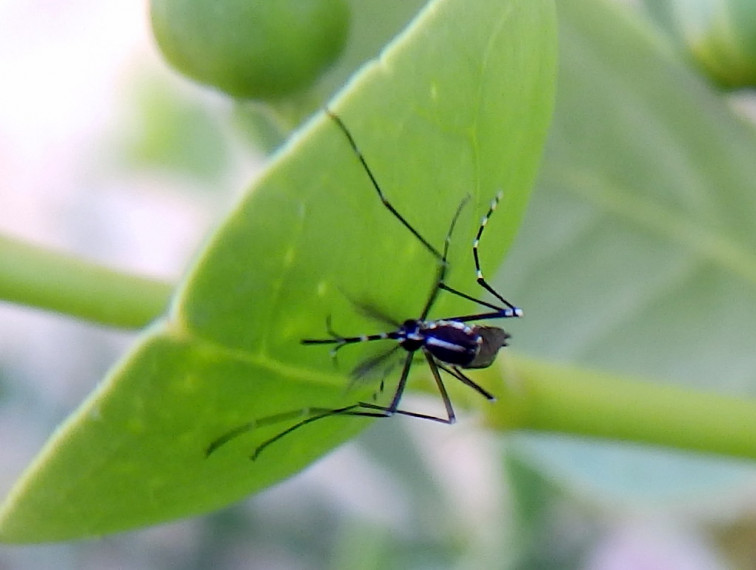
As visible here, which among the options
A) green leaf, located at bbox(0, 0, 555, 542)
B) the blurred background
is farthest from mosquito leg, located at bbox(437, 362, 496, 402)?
the blurred background

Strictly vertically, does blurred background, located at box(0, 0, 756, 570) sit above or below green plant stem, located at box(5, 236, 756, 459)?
above

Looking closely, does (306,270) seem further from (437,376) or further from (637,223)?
(637,223)

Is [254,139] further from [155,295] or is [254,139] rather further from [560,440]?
[560,440]

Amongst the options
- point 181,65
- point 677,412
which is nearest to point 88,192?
point 181,65

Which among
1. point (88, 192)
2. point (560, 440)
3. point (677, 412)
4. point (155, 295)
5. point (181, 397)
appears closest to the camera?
point (181, 397)

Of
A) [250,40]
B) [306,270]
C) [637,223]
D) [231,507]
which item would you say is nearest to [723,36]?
[637,223]

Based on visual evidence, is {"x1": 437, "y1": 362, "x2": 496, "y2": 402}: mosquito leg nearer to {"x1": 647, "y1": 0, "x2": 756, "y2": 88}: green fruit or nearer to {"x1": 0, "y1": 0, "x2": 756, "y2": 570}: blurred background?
{"x1": 647, "y1": 0, "x2": 756, "y2": 88}: green fruit
